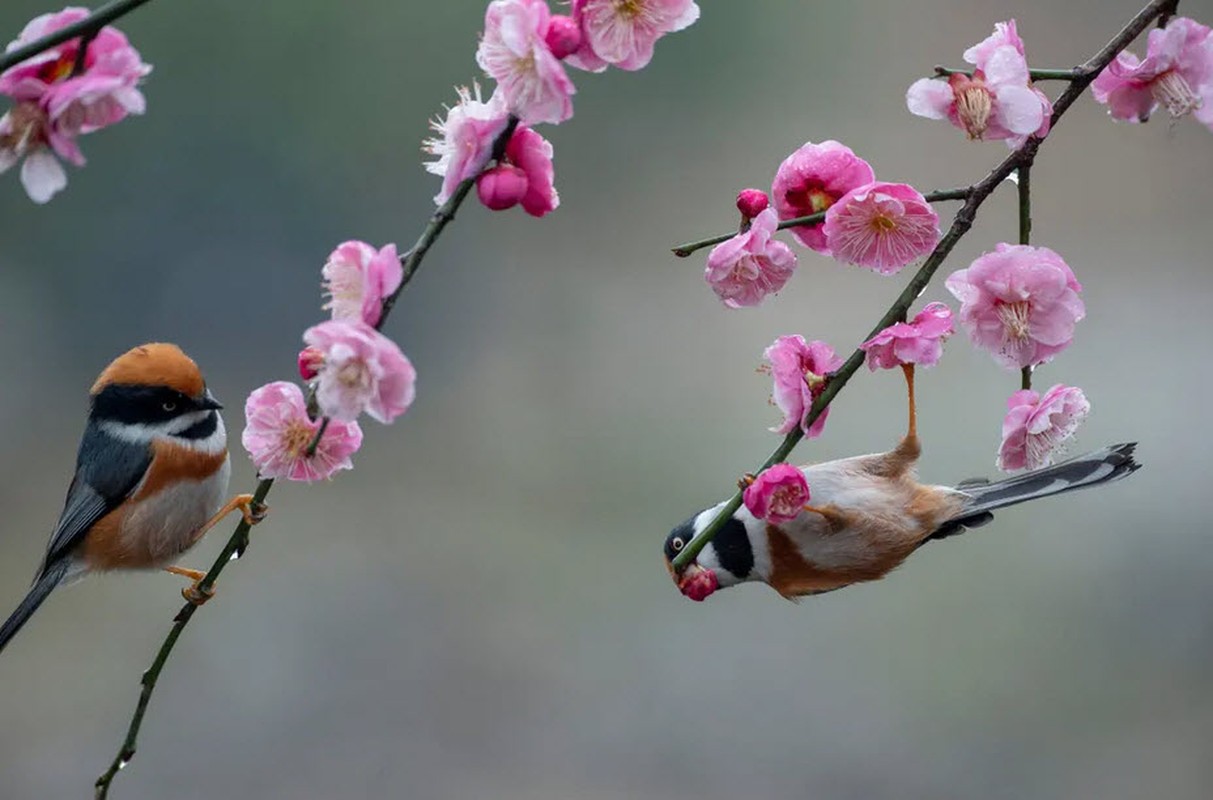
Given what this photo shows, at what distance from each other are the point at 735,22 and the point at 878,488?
3.62m

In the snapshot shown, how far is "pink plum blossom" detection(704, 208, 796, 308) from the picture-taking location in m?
1.06

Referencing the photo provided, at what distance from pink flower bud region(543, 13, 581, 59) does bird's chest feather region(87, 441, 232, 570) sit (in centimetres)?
111

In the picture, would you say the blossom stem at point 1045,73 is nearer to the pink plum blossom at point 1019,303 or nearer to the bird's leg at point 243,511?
the pink plum blossom at point 1019,303

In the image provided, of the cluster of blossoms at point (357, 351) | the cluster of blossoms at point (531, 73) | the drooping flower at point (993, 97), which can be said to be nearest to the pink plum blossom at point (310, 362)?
the cluster of blossoms at point (357, 351)

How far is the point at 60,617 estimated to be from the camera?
4.21 meters

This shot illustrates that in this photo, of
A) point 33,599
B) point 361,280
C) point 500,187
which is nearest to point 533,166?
point 500,187

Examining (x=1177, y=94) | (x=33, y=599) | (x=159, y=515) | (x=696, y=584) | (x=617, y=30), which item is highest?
(x=1177, y=94)

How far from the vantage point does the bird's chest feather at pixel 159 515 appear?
185 cm

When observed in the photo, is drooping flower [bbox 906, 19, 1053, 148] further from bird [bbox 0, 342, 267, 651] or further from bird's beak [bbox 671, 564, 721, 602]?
bird [bbox 0, 342, 267, 651]

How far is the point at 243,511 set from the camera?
941 millimetres

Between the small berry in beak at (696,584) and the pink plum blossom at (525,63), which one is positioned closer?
the pink plum blossom at (525,63)

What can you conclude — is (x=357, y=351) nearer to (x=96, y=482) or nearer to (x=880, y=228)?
(x=880, y=228)

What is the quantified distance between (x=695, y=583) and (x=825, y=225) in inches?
11.5

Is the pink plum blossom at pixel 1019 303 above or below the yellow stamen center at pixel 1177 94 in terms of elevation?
below
